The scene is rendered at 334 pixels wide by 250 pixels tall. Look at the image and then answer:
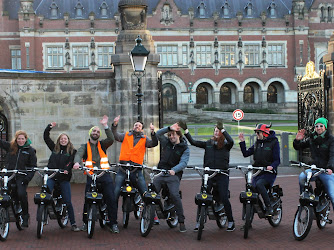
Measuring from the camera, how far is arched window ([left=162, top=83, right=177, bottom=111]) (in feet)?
169

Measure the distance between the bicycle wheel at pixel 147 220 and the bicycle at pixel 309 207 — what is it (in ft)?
6.01

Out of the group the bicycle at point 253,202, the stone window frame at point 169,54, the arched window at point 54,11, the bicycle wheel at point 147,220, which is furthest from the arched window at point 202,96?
the bicycle wheel at point 147,220

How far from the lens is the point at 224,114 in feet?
151

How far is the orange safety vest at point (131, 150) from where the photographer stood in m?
8.01

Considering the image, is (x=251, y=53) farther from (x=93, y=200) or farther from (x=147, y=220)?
(x=93, y=200)

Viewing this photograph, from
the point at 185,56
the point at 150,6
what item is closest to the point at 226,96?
the point at 185,56

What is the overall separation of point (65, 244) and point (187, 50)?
4484 cm

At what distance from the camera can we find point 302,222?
7070 millimetres

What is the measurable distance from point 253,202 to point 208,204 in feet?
1.98

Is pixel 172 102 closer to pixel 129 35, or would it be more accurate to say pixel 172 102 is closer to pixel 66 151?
pixel 129 35

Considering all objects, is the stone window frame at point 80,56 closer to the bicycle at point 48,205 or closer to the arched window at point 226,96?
the arched window at point 226,96

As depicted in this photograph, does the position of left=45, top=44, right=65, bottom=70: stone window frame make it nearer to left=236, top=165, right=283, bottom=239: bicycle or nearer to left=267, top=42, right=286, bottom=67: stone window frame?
left=267, top=42, right=286, bottom=67: stone window frame

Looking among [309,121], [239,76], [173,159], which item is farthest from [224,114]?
[173,159]

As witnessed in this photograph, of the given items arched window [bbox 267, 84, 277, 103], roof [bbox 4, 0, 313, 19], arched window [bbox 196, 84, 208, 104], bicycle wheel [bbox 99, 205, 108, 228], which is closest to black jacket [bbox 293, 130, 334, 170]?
bicycle wheel [bbox 99, 205, 108, 228]
